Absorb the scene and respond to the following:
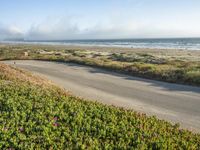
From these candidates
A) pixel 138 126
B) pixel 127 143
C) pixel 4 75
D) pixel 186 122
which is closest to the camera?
pixel 127 143

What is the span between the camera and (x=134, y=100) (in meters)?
19.2

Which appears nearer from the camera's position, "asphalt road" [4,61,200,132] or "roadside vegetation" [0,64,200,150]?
"roadside vegetation" [0,64,200,150]

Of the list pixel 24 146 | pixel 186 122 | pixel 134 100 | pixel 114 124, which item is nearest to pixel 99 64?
pixel 134 100

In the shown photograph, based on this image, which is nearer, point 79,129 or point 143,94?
point 79,129

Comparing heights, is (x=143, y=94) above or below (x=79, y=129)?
below

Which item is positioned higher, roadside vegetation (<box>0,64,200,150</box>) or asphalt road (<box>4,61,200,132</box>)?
roadside vegetation (<box>0,64,200,150</box>)

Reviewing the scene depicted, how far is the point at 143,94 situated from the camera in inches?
829

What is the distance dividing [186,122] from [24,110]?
6.63m

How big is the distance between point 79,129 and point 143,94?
1137 cm

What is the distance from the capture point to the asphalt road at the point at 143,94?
16031mm

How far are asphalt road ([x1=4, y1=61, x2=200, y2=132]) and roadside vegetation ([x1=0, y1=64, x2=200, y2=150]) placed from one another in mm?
3377

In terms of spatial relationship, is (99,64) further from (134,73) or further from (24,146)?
(24,146)

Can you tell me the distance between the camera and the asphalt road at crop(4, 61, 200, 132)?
52.6ft

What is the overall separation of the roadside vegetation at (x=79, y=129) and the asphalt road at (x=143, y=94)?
338cm
